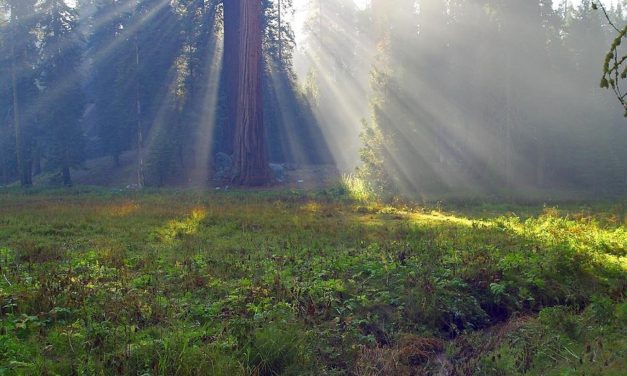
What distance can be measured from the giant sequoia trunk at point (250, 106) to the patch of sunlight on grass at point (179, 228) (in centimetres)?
1281

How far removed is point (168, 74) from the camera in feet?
141

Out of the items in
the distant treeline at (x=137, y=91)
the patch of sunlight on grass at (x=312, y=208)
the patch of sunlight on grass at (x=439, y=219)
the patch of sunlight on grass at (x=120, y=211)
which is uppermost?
the distant treeline at (x=137, y=91)

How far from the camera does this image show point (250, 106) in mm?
25250

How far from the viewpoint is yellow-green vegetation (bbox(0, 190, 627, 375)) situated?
15.8ft

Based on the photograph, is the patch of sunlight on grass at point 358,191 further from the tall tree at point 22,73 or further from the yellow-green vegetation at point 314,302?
the tall tree at point 22,73

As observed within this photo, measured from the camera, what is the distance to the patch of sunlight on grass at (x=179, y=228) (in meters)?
10.5

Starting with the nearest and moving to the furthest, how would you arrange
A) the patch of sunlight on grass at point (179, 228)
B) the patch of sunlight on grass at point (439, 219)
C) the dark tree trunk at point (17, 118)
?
the patch of sunlight on grass at point (179, 228) → the patch of sunlight on grass at point (439, 219) → the dark tree trunk at point (17, 118)

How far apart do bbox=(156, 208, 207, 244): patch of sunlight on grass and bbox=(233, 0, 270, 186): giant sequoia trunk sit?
42.0ft

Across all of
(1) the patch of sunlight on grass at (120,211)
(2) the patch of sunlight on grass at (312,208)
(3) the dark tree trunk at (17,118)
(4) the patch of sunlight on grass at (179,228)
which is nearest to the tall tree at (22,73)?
(3) the dark tree trunk at (17,118)

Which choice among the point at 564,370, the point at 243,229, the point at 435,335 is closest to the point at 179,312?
the point at 435,335

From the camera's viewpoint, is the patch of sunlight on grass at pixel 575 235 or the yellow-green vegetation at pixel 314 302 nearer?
the yellow-green vegetation at pixel 314 302

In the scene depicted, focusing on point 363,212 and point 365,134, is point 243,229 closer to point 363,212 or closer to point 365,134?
point 363,212

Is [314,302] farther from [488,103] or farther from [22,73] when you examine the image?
[22,73]

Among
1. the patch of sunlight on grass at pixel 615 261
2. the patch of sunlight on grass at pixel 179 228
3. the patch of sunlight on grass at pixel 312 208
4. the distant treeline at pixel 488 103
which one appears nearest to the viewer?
the patch of sunlight on grass at pixel 615 261
